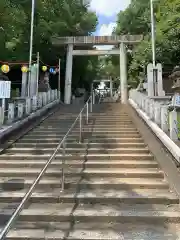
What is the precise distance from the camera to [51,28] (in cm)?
2428

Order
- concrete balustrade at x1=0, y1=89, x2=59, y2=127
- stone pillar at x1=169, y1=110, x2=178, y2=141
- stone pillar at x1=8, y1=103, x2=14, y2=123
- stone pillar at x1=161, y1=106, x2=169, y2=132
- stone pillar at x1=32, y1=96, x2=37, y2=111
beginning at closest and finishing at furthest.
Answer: stone pillar at x1=169, y1=110, x2=178, y2=141, stone pillar at x1=161, y1=106, x2=169, y2=132, concrete balustrade at x1=0, y1=89, x2=59, y2=127, stone pillar at x1=8, y1=103, x2=14, y2=123, stone pillar at x1=32, y1=96, x2=37, y2=111

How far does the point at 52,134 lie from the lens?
432 inches

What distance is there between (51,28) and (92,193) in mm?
20171

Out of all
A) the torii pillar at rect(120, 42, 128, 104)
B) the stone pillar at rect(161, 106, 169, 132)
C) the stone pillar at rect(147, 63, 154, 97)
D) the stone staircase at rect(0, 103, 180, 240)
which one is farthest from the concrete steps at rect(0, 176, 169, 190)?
the torii pillar at rect(120, 42, 128, 104)

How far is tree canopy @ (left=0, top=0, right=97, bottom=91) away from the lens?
20812mm

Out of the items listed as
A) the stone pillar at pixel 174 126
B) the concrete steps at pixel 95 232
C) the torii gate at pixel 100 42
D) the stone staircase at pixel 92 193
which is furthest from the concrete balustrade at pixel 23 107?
the concrete steps at pixel 95 232

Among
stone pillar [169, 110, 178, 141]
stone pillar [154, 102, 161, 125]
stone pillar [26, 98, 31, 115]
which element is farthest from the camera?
stone pillar [26, 98, 31, 115]

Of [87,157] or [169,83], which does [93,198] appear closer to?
[87,157]

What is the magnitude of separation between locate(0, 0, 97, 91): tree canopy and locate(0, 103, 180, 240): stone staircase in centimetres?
816

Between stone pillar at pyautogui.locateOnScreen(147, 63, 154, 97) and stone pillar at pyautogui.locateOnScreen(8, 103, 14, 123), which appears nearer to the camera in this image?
stone pillar at pyautogui.locateOnScreen(8, 103, 14, 123)

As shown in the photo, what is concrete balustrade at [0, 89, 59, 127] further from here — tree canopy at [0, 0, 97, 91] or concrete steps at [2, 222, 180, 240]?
concrete steps at [2, 222, 180, 240]

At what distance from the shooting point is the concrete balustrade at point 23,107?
36.9ft

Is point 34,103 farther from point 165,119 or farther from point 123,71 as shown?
point 123,71

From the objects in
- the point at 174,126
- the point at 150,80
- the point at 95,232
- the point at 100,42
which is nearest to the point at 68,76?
the point at 100,42
